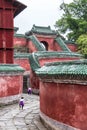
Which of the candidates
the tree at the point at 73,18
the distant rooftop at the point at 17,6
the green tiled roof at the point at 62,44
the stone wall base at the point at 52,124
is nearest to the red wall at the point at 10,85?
the distant rooftop at the point at 17,6

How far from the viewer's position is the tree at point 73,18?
39.6 metres

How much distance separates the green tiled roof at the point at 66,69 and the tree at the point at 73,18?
2623cm

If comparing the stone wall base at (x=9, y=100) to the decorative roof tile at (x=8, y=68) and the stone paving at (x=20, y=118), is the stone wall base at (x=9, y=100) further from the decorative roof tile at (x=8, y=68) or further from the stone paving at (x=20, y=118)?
the decorative roof tile at (x=8, y=68)

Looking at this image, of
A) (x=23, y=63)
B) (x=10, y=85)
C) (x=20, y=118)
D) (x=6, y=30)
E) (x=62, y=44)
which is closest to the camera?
(x=20, y=118)

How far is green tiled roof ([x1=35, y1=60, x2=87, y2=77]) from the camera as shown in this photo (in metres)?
10.9

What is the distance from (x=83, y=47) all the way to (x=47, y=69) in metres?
20.1

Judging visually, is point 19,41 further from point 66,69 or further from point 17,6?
point 66,69

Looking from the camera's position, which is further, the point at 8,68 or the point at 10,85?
the point at 10,85

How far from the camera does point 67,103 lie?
1155cm

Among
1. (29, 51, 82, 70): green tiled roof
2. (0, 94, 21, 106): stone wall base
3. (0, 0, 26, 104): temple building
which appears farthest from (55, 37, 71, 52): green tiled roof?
(0, 94, 21, 106): stone wall base

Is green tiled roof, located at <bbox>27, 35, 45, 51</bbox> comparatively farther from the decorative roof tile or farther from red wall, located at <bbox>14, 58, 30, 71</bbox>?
the decorative roof tile

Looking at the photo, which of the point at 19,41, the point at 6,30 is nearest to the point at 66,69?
the point at 6,30

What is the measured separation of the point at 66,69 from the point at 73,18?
94.2ft

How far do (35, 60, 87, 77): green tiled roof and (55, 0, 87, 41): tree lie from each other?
26234 mm
